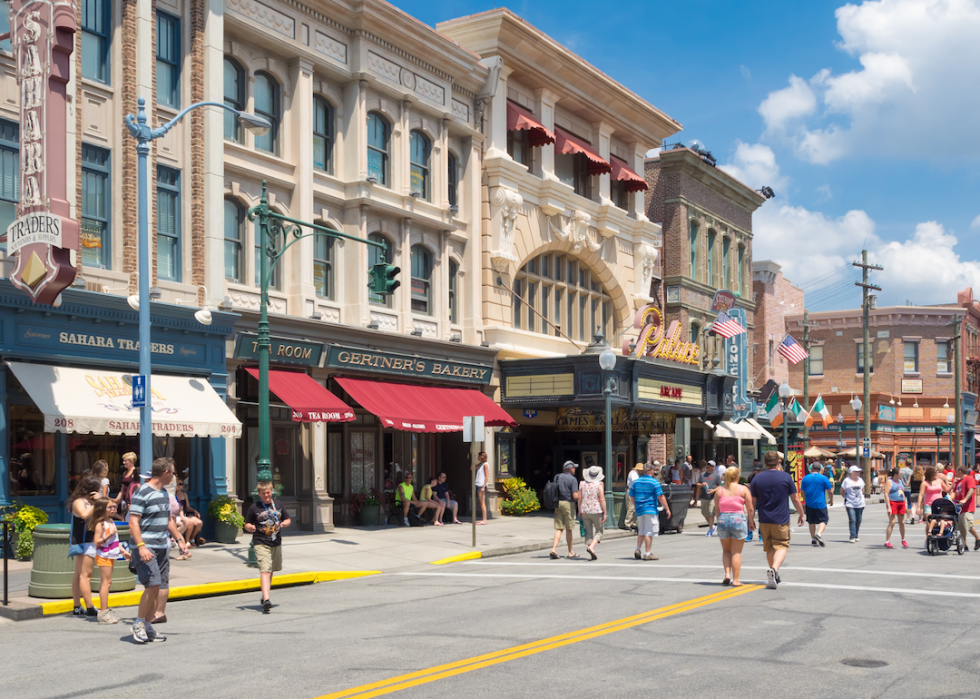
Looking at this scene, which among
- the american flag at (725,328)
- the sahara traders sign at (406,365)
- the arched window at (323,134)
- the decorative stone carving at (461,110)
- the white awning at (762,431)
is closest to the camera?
the sahara traders sign at (406,365)

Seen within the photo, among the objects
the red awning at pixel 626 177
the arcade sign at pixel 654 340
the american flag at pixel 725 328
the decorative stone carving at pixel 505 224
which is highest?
the red awning at pixel 626 177

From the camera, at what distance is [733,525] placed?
1382 centimetres

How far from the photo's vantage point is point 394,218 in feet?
87.7

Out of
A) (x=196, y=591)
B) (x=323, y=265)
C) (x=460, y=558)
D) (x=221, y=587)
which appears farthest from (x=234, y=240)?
(x=196, y=591)

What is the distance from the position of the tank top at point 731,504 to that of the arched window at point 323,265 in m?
13.4

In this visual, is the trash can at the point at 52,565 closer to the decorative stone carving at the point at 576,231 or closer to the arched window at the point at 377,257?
the arched window at the point at 377,257

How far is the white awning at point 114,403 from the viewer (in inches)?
689

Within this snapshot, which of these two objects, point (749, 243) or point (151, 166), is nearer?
point (151, 166)

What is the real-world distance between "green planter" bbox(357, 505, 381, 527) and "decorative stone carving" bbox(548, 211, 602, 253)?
1156 cm

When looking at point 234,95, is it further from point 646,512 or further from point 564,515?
point 646,512

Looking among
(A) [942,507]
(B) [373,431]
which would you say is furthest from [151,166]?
(A) [942,507]

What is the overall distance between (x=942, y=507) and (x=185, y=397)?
1440 centimetres

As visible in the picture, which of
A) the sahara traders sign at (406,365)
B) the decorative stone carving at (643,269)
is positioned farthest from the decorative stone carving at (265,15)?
the decorative stone carving at (643,269)

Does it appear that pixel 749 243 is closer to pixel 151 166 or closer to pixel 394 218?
pixel 394 218
